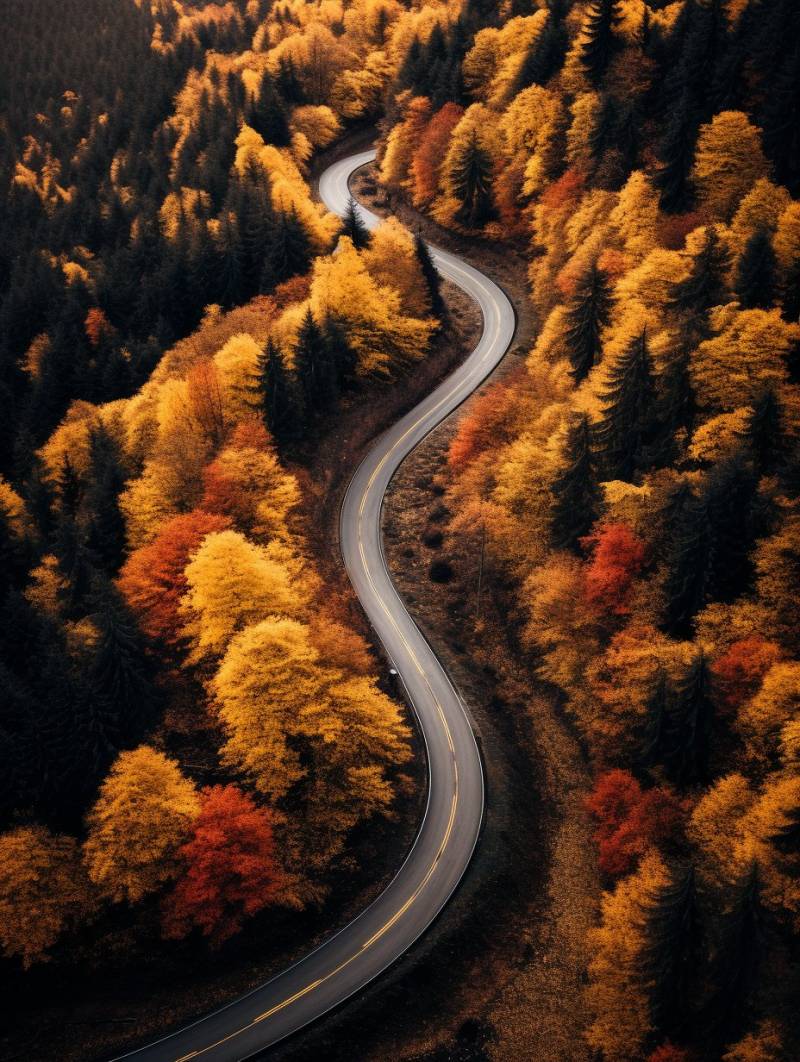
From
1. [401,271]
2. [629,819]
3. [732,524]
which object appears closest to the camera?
[629,819]

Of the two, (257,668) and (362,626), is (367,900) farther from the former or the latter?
(362,626)

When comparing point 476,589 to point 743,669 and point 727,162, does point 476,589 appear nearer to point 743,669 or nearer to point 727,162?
point 743,669

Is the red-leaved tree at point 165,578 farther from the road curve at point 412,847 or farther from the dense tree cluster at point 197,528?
the road curve at point 412,847

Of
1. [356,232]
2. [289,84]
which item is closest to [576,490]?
[356,232]

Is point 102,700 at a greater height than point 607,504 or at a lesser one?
lesser

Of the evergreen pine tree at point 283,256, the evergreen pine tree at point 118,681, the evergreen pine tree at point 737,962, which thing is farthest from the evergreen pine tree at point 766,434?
the evergreen pine tree at point 283,256

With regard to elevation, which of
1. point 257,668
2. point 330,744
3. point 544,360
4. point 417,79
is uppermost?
point 417,79

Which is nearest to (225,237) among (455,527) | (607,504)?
(455,527)
